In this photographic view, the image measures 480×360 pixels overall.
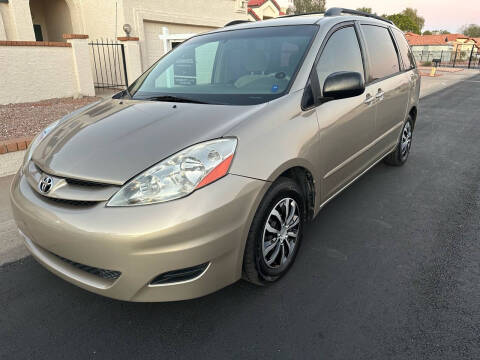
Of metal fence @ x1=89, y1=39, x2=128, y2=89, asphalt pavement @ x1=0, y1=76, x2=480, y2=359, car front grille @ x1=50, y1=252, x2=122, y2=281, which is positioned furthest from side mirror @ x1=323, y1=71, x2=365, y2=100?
metal fence @ x1=89, y1=39, x2=128, y2=89

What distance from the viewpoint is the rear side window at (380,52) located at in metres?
3.61

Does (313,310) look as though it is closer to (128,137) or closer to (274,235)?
(274,235)

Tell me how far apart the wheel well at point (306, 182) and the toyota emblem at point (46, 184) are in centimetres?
144

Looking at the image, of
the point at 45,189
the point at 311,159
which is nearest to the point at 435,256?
the point at 311,159

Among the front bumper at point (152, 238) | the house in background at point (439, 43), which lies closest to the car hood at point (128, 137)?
the front bumper at point (152, 238)

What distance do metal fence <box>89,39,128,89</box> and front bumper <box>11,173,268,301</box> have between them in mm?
9865

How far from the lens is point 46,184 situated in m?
2.12

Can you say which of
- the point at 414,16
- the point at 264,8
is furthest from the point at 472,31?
the point at 264,8

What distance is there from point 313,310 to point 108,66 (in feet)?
37.6

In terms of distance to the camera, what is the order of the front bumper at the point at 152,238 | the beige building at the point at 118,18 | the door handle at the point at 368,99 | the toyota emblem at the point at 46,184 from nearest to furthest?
1. the front bumper at the point at 152,238
2. the toyota emblem at the point at 46,184
3. the door handle at the point at 368,99
4. the beige building at the point at 118,18

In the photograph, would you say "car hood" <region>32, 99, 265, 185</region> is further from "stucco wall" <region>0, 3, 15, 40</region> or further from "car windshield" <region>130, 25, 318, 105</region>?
"stucco wall" <region>0, 3, 15, 40</region>

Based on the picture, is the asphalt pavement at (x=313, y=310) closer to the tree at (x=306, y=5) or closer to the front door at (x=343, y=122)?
the front door at (x=343, y=122)

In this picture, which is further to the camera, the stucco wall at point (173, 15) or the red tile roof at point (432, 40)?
the red tile roof at point (432, 40)

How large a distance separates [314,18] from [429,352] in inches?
103
